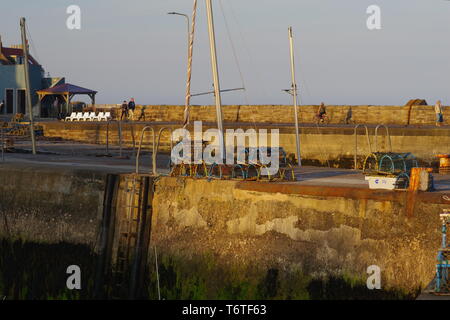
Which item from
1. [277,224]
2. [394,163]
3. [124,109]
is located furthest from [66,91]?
[277,224]

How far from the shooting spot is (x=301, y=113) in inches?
1564

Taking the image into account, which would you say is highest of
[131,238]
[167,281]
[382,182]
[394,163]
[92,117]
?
[92,117]

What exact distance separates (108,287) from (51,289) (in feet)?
5.10

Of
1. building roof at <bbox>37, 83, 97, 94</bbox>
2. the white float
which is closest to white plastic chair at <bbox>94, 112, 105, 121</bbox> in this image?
building roof at <bbox>37, 83, 97, 94</bbox>

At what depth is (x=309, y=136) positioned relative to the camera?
31156mm

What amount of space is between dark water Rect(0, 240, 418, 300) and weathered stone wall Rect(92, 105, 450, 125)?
16963 mm

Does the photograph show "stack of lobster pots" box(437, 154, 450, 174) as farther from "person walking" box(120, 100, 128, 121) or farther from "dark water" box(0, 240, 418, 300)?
"person walking" box(120, 100, 128, 121)

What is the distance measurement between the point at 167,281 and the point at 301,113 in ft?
79.8

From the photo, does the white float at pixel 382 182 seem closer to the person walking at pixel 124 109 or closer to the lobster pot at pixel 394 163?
the lobster pot at pixel 394 163

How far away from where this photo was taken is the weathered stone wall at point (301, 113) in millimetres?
36562

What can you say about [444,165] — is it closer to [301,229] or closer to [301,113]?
[301,229]

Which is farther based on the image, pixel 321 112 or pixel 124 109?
pixel 124 109

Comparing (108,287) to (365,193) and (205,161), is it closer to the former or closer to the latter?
(205,161)

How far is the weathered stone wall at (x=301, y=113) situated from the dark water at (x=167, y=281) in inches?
668
